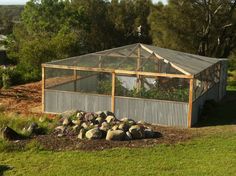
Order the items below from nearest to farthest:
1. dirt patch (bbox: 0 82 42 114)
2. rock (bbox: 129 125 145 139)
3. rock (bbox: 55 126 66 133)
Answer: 1. rock (bbox: 129 125 145 139)
2. rock (bbox: 55 126 66 133)
3. dirt patch (bbox: 0 82 42 114)

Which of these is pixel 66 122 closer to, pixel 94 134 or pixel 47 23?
pixel 94 134

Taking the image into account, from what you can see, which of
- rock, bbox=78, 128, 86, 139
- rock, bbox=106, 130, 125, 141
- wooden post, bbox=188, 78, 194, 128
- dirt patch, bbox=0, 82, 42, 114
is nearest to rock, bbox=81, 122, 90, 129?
rock, bbox=78, 128, 86, 139

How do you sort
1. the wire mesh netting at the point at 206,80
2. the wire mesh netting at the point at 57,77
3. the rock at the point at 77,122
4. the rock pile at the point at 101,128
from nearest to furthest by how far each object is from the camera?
the rock pile at the point at 101,128 < the rock at the point at 77,122 < the wire mesh netting at the point at 206,80 < the wire mesh netting at the point at 57,77

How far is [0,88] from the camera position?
24.2 m

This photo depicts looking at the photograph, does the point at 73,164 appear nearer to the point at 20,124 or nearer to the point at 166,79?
the point at 20,124

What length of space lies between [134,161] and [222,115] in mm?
8188

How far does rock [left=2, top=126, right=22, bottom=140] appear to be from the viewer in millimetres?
12766

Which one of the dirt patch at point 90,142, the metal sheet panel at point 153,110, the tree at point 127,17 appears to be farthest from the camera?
the tree at point 127,17

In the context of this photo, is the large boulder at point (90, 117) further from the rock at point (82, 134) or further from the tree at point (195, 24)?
the tree at point (195, 24)

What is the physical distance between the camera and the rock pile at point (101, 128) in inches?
504

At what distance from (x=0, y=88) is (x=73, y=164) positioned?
14.7m

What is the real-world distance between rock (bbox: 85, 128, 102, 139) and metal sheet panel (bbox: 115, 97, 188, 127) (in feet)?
12.5

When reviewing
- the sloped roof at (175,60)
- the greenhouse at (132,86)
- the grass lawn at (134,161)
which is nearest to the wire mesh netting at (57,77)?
the greenhouse at (132,86)

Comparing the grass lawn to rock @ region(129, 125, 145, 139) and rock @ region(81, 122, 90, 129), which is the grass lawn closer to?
rock @ region(129, 125, 145, 139)
